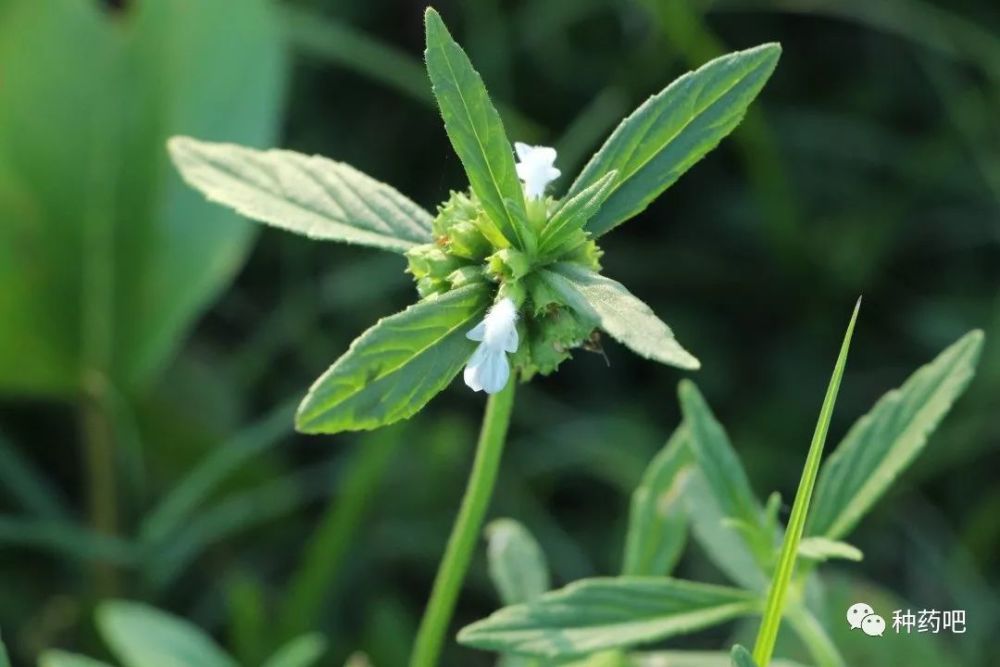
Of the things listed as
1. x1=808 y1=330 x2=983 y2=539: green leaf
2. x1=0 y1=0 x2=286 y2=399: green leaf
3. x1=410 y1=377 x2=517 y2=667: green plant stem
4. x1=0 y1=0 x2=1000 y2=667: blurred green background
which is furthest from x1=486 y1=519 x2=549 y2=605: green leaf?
x1=0 y1=0 x2=286 y2=399: green leaf

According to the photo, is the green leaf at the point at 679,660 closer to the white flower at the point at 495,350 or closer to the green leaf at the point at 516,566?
the green leaf at the point at 516,566

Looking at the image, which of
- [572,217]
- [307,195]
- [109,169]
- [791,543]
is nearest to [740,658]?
[791,543]

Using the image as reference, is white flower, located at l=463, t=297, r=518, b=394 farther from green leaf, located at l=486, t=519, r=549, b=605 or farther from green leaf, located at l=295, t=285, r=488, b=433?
green leaf, located at l=486, t=519, r=549, b=605

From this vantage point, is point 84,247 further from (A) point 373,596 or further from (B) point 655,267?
(B) point 655,267

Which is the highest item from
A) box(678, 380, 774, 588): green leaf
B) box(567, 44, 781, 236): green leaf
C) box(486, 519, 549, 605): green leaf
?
box(567, 44, 781, 236): green leaf

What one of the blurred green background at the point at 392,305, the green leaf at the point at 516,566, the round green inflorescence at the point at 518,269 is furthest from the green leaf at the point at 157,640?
the round green inflorescence at the point at 518,269

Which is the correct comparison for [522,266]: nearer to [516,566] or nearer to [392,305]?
[516,566]

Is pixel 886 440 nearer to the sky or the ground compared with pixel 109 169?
nearer to the ground
